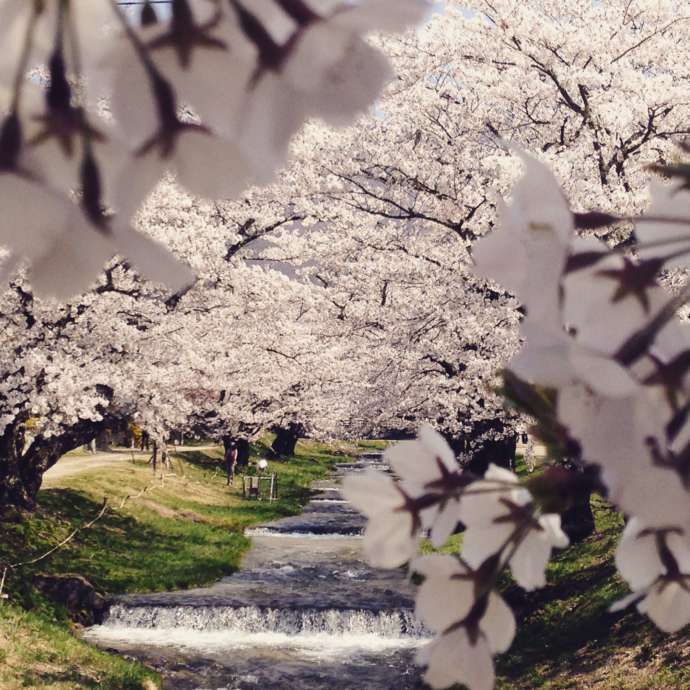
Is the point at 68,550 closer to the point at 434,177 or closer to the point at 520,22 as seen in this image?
the point at 434,177

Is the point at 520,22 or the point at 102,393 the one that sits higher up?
the point at 520,22

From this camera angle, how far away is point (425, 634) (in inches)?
579

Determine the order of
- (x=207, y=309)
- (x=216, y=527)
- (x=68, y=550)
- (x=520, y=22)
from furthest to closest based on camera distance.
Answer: (x=216, y=527), (x=68, y=550), (x=207, y=309), (x=520, y=22)

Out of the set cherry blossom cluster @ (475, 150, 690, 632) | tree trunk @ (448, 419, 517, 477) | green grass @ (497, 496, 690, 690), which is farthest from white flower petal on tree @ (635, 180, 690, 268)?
tree trunk @ (448, 419, 517, 477)

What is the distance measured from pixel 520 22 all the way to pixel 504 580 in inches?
345

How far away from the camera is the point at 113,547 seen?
1798 centimetres

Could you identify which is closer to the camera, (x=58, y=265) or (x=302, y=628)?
(x=58, y=265)

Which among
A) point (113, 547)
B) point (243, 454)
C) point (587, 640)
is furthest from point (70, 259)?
point (243, 454)

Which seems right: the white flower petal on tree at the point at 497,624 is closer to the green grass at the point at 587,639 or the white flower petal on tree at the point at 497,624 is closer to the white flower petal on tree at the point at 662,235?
the white flower petal on tree at the point at 662,235

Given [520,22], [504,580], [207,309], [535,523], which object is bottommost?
[504,580]

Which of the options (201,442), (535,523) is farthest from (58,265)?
(201,442)

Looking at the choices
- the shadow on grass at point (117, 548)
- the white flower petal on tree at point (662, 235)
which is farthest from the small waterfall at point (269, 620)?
the white flower petal on tree at point (662, 235)

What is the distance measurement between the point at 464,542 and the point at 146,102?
1.30 feet

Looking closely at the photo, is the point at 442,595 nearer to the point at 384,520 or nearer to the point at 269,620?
the point at 384,520
